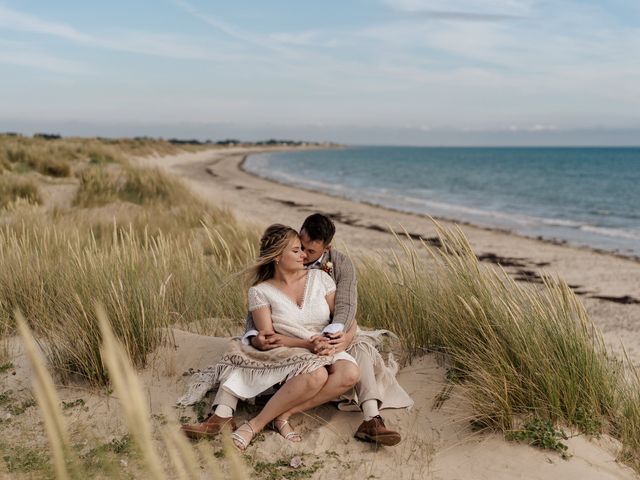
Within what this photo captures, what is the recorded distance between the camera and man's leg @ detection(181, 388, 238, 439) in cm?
A: 375

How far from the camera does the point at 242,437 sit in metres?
3.75

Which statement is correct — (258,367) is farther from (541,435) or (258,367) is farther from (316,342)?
(541,435)

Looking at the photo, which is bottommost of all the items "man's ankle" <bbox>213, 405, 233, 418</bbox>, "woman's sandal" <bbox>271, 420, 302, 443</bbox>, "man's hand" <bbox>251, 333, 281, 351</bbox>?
"woman's sandal" <bbox>271, 420, 302, 443</bbox>

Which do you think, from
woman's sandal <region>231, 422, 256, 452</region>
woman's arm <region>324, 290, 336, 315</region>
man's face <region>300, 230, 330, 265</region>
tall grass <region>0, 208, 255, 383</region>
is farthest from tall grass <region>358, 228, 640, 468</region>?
tall grass <region>0, 208, 255, 383</region>

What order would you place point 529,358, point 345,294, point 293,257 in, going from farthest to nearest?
point 345,294 → point 293,257 → point 529,358

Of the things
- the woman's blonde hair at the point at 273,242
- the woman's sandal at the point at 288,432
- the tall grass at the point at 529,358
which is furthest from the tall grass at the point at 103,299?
the tall grass at the point at 529,358

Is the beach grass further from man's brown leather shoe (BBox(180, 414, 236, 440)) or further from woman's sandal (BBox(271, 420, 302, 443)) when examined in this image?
woman's sandal (BBox(271, 420, 302, 443))

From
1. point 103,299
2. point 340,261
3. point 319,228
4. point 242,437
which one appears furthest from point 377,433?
point 103,299

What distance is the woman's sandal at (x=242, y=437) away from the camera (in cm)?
373

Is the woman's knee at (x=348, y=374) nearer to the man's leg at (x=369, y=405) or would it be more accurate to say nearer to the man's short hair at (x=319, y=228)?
the man's leg at (x=369, y=405)

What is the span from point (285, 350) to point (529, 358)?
1.43 metres

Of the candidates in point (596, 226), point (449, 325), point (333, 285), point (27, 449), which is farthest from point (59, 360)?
point (596, 226)

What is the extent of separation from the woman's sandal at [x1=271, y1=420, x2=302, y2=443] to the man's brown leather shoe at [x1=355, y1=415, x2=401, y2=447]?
354 millimetres

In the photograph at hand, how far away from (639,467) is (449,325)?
1.41m
